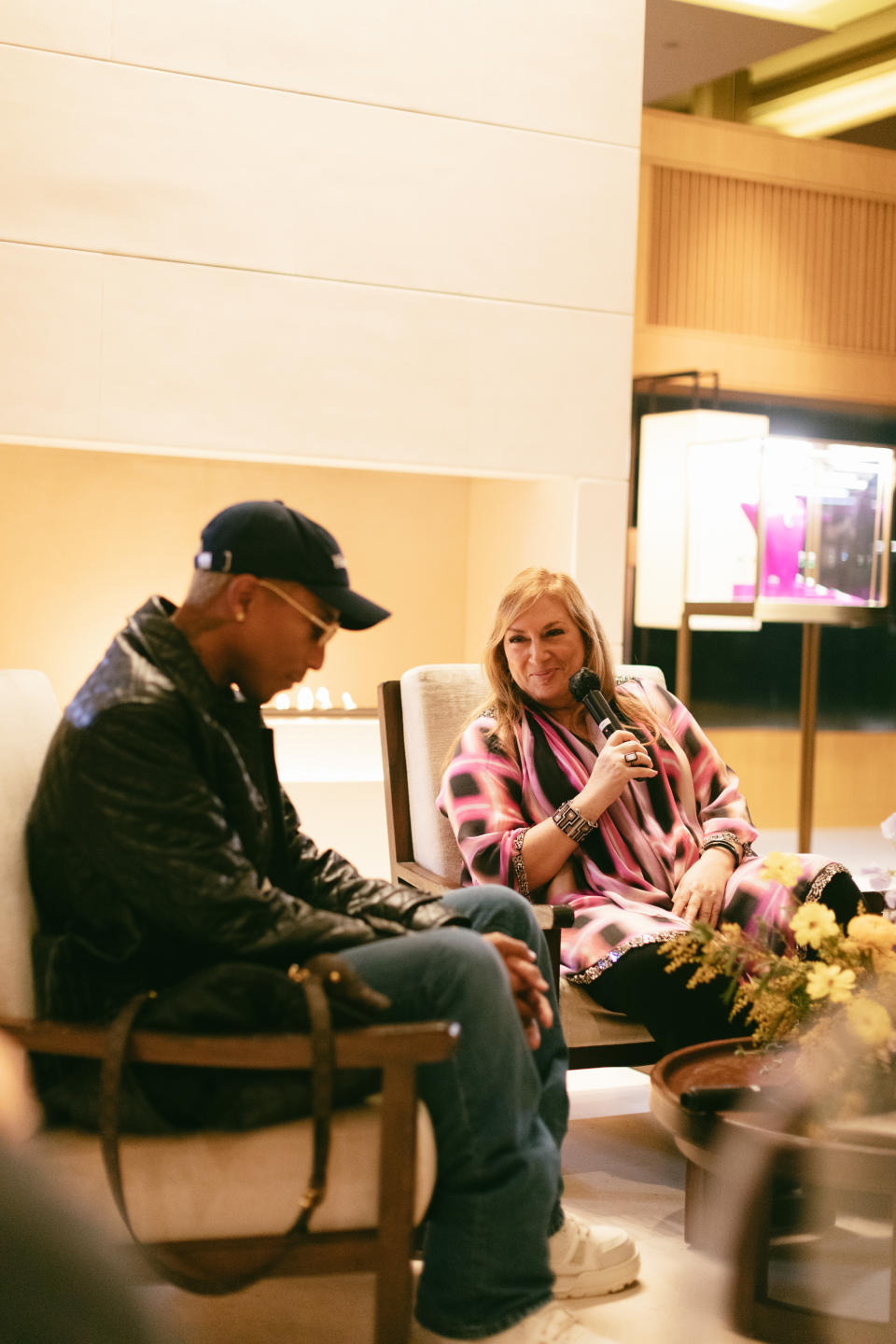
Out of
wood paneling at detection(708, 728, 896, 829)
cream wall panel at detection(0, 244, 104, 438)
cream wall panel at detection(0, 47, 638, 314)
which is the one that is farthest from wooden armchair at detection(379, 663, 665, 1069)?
wood paneling at detection(708, 728, 896, 829)

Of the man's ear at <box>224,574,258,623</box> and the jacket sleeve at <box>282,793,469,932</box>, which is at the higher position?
the man's ear at <box>224,574,258,623</box>

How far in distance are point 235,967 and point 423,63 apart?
390 centimetres

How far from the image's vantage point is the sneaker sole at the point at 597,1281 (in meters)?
2.04

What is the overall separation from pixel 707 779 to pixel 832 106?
5461 mm

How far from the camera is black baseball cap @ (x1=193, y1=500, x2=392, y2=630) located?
1.80 meters

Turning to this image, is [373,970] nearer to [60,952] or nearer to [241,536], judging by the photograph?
[60,952]

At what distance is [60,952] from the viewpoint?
1.65 meters

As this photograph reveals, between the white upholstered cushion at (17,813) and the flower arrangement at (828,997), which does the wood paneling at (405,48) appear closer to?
the white upholstered cushion at (17,813)

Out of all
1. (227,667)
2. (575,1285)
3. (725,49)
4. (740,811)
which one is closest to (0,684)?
(227,667)

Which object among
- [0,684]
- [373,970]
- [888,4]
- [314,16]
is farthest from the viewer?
[888,4]

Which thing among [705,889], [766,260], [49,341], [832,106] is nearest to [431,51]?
[49,341]

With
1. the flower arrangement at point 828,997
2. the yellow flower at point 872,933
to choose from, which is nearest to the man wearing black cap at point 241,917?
the flower arrangement at point 828,997

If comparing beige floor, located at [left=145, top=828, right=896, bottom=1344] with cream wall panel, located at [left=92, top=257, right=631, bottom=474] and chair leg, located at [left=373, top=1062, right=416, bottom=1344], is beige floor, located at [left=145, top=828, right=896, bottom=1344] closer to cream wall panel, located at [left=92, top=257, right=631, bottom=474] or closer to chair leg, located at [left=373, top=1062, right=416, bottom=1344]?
chair leg, located at [left=373, top=1062, right=416, bottom=1344]

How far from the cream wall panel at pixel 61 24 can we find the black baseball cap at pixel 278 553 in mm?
3040
